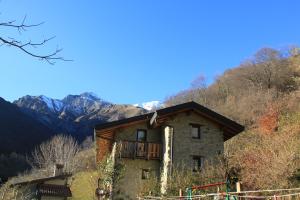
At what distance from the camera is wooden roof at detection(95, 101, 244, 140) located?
25.1 meters

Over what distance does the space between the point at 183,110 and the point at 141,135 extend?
2.89 m

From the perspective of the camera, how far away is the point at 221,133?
27328 mm

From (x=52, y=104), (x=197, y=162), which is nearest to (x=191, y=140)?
(x=197, y=162)

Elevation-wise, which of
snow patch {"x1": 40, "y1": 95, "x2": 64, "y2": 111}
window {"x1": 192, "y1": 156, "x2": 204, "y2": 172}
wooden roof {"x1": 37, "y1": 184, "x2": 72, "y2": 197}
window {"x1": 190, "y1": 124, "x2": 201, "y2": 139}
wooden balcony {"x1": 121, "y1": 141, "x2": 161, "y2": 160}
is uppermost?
snow patch {"x1": 40, "y1": 95, "x2": 64, "y2": 111}

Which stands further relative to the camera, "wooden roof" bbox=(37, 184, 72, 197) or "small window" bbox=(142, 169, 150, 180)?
"wooden roof" bbox=(37, 184, 72, 197)

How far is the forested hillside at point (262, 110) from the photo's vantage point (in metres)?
18.7

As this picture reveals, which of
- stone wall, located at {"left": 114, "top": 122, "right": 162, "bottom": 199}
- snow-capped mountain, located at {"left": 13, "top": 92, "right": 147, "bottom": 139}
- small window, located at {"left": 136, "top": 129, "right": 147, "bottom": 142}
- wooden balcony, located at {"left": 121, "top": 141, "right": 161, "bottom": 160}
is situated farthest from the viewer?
snow-capped mountain, located at {"left": 13, "top": 92, "right": 147, "bottom": 139}

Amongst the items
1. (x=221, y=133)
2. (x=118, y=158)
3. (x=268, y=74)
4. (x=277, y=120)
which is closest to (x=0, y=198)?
(x=118, y=158)

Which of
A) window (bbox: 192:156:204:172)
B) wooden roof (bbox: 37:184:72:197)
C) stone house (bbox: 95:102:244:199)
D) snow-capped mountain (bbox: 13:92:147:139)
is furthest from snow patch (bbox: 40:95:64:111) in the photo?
window (bbox: 192:156:204:172)

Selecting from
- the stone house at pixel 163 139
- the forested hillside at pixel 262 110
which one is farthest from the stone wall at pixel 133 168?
the forested hillside at pixel 262 110

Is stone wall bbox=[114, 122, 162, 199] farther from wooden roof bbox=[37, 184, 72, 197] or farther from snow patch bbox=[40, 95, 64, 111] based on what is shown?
snow patch bbox=[40, 95, 64, 111]

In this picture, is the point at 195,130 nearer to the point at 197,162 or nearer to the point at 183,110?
the point at 183,110

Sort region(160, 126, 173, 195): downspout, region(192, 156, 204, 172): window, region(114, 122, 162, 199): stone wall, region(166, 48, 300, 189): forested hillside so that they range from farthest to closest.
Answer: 1. region(192, 156, 204, 172): window
2. region(114, 122, 162, 199): stone wall
3. region(160, 126, 173, 195): downspout
4. region(166, 48, 300, 189): forested hillside

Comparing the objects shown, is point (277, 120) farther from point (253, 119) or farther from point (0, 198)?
point (0, 198)
